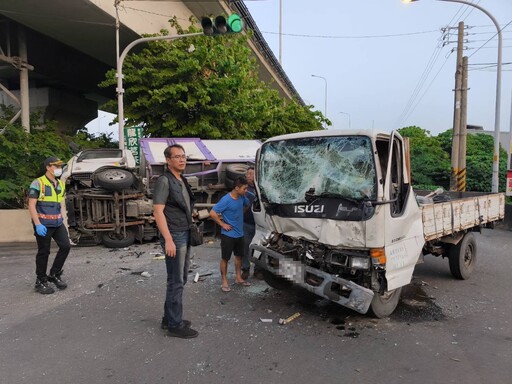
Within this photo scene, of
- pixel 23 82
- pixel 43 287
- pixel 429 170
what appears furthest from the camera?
pixel 429 170

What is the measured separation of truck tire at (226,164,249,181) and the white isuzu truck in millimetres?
4234

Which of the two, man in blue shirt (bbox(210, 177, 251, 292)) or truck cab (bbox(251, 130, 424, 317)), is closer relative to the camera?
truck cab (bbox(251, 130, 424, 317))

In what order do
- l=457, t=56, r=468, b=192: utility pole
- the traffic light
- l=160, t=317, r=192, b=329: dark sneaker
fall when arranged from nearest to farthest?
l=160, t=317, r=192, b=329: dark sneaker < the traffic light < l=457, t=56, r=468, b=192: utility pole

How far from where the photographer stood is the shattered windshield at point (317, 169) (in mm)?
4348

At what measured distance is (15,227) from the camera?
9219 mm

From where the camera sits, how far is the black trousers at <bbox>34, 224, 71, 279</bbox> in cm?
543

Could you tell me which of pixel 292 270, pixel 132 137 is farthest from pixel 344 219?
pixel 132 137

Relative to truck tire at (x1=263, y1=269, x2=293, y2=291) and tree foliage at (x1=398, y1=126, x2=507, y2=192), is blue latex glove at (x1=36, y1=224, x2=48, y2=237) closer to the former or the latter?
truck tire at (x1=263, y1=269, x2=293, y2=291)

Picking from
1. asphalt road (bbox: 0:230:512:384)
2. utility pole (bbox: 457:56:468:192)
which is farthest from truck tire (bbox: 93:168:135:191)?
utility pole (bbox: 457:56:468:192)

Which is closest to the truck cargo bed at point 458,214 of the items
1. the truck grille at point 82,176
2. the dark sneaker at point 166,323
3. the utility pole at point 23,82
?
the dark sneaker at point 166,323

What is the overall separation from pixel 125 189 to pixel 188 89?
5.81 m

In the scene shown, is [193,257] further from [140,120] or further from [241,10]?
[241,10]

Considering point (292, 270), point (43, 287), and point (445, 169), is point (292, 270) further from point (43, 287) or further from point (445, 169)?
point (445, 169)

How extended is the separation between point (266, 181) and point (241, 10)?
51.8 ft
